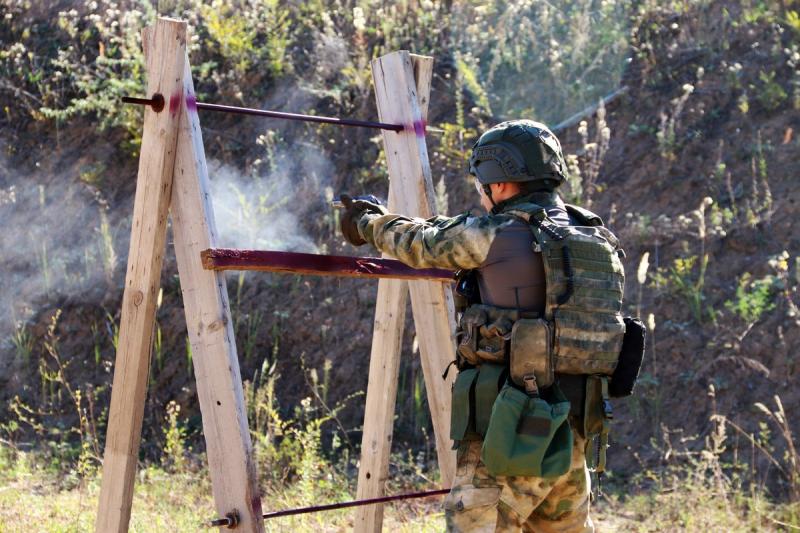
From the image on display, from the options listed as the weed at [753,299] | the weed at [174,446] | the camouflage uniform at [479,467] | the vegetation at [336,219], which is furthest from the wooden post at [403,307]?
the weed at [753,299]

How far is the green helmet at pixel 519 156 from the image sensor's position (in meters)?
3.81

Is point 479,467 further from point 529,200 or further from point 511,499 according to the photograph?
point 529,200

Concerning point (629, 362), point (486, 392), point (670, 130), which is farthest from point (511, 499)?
point (670, 130)

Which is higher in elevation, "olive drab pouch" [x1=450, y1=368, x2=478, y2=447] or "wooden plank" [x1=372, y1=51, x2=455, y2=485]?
"wooden plank" [x1=372, y1=51, x2=455, y2=485]

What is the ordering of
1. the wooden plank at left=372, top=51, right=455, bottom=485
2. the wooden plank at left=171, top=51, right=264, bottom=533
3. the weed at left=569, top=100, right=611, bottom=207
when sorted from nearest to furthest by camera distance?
the wooden plank at left=171, top=51, right=264, bottom=533, the wooden plank at left=372, top=51, right=455, bottom=485, the weed at left=569, top=100, right=611, bottom=207

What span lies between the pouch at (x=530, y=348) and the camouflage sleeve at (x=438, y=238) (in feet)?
0.93

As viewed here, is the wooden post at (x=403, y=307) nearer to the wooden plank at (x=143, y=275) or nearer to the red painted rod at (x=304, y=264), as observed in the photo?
the red painted rod at (x=304, y=264)

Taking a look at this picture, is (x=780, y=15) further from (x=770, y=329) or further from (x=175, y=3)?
(x=175, y=3)

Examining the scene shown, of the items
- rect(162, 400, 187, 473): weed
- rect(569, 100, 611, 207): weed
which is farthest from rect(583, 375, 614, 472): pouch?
rect(569, 100, 611, 207): weed

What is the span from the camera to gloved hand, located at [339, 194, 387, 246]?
396 centimetres

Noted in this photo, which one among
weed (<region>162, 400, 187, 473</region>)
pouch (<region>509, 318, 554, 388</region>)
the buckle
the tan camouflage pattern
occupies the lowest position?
weed (<region>162, 400, 187, 473</region>)

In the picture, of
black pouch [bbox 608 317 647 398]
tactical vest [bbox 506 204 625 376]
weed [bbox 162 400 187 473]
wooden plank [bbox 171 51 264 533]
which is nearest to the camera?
wooden plank [bbox 171 51 264 533]

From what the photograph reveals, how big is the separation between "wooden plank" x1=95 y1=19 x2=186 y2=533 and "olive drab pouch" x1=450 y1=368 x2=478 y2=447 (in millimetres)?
1127

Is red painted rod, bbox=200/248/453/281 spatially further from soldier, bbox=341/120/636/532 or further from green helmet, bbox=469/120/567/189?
green helmet, bbox=469/120/567/189
